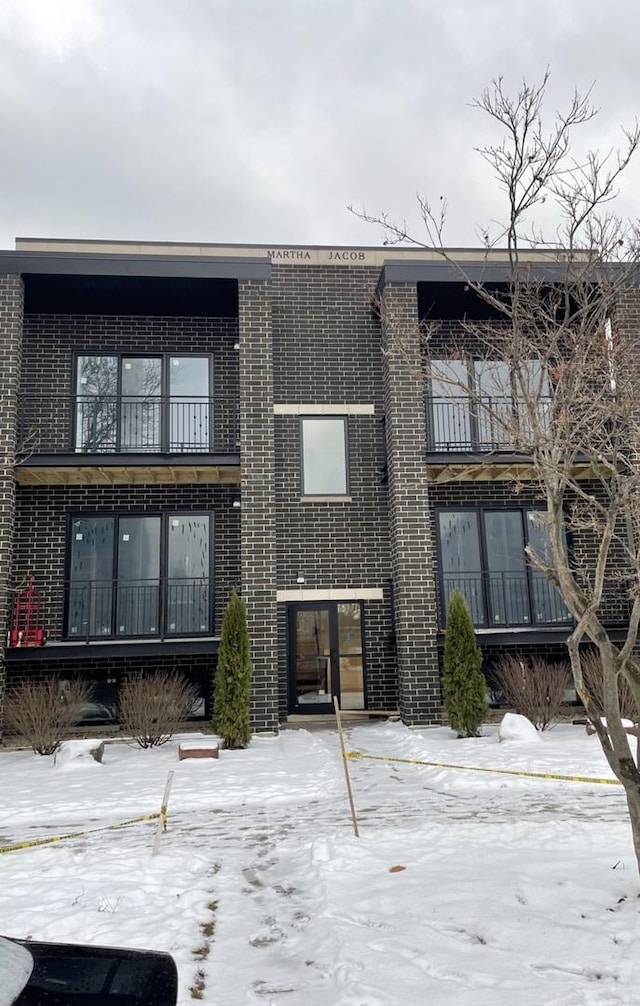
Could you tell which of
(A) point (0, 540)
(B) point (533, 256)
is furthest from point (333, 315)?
(A) point (0, 540)

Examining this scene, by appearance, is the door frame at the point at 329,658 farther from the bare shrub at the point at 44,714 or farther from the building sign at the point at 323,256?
the building sign at the point at 323,256

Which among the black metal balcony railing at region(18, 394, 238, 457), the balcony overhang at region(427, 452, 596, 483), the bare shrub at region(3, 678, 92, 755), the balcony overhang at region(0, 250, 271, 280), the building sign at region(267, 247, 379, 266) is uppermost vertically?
the building sign at region(267, 247, 379, 266)

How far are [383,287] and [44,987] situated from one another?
13.9 metres

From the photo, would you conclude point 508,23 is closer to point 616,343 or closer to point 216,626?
point 616,343

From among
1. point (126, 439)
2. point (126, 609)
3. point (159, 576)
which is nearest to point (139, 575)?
point (159, 576)

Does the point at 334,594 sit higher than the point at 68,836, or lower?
higher

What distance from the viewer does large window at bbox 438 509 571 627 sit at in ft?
47.3

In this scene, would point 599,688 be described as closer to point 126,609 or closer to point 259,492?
point 259,492

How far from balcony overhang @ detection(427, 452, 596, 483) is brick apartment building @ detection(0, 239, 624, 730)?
64 millimetres

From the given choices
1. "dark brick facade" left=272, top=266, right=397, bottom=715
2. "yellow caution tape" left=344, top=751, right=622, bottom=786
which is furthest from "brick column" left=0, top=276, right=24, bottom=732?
"yellow caution tape" left=344, top=751, right=622, bottom=786

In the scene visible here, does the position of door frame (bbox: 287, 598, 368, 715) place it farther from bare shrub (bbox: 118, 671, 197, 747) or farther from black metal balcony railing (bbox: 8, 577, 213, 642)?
bare shrub (bbox: 118, 671, 197, 747)

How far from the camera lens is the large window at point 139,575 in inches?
538

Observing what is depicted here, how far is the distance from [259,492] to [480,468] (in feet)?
14.2

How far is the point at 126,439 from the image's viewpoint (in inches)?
567
